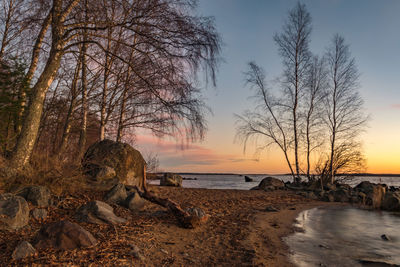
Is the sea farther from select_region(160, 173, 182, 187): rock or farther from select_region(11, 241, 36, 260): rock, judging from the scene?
select_region(160, 173, 182, 187): rock

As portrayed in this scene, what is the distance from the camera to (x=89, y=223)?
5.27 m

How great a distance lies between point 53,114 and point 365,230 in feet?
49.4

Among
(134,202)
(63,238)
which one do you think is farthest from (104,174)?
(63,238)

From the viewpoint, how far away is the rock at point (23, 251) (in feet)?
11.3

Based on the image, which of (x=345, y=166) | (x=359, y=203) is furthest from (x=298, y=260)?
(x=345, y=166)

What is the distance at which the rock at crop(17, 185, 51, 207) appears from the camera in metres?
5.80

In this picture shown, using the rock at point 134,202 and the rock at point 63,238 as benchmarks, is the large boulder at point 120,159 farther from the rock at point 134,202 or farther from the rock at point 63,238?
the rock at point 63,238

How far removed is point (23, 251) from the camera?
11.6 ft

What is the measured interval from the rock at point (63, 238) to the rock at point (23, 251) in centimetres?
17

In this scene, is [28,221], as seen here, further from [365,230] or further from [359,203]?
[359,203]

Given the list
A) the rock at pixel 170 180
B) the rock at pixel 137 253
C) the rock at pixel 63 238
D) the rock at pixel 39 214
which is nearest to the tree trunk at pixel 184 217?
the rock at pixel 137 253

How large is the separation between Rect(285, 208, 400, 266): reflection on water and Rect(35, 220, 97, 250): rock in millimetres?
3663

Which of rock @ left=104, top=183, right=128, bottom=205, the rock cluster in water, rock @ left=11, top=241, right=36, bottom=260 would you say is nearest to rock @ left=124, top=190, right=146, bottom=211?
rock @ left=104, top=183, right=128, bottom=205

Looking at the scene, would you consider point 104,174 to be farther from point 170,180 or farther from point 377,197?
point 377,197
